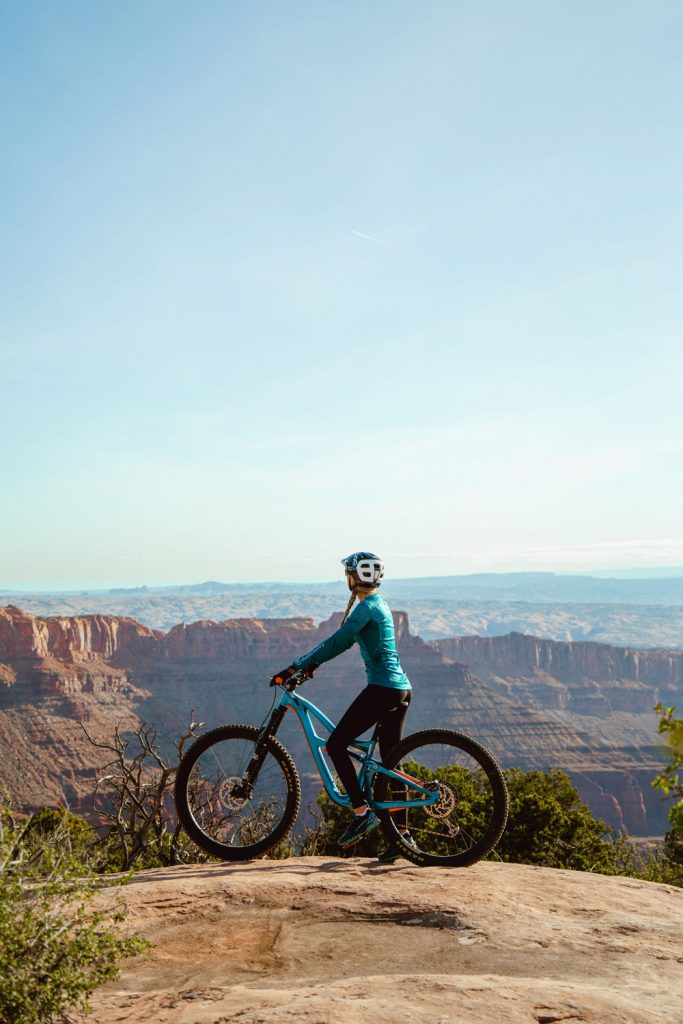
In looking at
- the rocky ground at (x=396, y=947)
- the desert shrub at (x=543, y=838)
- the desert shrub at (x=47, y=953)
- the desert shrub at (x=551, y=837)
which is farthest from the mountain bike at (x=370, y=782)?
the desert shrub at (x=551, y=837)

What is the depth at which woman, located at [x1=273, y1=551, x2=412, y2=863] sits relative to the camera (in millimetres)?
7004

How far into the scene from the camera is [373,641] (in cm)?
709

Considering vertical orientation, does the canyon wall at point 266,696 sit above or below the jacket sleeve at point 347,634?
below

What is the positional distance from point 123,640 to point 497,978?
429 ft

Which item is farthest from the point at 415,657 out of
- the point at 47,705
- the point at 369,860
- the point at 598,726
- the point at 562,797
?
the point at 369,860

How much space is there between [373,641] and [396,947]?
2.58m

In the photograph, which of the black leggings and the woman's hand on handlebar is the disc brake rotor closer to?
the black leggings

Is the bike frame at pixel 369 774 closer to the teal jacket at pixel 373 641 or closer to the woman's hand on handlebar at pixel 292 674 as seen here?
the woman's hand on handlebar at pixel 292 674

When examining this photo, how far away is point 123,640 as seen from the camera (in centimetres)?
12825

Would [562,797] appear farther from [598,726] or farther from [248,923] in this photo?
[598,726]

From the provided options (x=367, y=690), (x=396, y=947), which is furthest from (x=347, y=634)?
(x=396, y=947)

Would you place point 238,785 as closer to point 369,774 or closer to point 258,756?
point 258,756

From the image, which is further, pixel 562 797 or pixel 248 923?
pixel 562 797

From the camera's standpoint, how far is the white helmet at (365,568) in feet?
23.7
